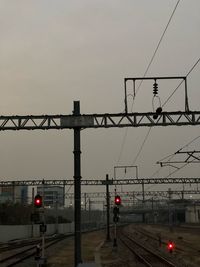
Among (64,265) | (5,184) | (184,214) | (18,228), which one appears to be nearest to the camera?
(64,265)

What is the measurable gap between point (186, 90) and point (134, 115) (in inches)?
107

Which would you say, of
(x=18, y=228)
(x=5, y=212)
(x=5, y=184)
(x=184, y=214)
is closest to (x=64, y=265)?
(x=5, y=184)

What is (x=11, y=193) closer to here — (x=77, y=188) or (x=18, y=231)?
(x=18, y=231)

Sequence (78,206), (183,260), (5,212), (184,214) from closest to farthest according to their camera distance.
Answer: (78,206) < (183,260) < (5,212) < (184,214)

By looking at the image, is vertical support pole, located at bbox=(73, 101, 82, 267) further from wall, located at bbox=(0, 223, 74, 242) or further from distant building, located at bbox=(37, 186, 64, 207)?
distant building, located at bbox=(37, 186, 64, 207)

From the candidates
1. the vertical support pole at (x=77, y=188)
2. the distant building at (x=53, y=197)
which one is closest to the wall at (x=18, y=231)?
the distant building at (x=53, y=197)

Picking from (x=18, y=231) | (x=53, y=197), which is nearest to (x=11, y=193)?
(x=53, y=197)

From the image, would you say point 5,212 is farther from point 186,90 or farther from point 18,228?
point 186,90

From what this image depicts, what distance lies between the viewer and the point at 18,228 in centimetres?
6475

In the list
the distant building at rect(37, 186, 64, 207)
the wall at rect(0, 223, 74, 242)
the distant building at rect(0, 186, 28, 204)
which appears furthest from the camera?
the distant building at rect(0, 186, 28, 204)

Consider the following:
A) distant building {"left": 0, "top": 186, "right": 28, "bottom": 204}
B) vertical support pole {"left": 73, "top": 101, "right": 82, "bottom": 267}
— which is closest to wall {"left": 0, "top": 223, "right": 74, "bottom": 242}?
distant building {"left": 0, "top": 186, "right": 28, "bottom": 204}

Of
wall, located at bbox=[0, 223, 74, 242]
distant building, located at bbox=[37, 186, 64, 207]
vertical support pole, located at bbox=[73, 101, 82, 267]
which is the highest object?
distant building, located at bbox=[37, 186, 64, 207]

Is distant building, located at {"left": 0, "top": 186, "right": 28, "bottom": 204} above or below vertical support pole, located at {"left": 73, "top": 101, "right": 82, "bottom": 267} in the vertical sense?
above

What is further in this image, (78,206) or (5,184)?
(5,184)
